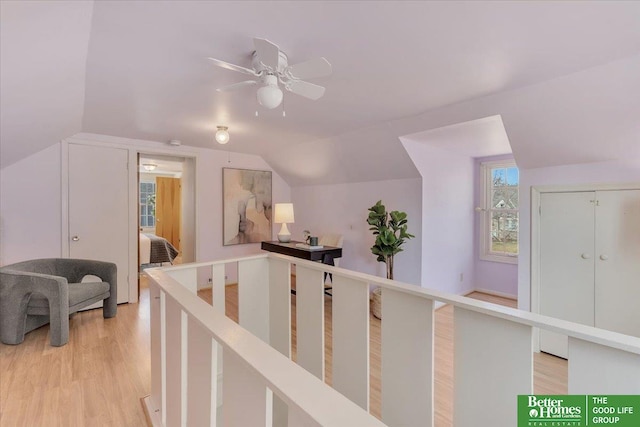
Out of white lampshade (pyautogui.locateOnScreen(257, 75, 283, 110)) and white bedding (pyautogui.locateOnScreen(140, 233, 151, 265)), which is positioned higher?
white lampshade (pyautogui.locateOnScreen(257, 75, 283, 110))

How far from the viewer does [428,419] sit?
1399 mm

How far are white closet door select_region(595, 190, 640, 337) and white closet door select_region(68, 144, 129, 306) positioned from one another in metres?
5.28

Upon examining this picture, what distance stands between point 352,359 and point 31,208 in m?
4.08

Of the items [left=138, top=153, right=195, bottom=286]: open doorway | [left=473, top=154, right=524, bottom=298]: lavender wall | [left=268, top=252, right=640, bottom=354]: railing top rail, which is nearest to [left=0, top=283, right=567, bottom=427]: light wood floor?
[left=268, top=252, right=640, bottom=354]: railing top rail

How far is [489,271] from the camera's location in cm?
471

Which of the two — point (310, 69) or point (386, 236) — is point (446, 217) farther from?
point (310, 69)

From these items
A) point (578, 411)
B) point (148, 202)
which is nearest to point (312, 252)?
point (578, 411)

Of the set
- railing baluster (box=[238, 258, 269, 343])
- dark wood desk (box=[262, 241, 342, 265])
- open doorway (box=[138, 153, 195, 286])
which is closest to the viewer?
railing baluster (box=[238, 258, 269, 343])

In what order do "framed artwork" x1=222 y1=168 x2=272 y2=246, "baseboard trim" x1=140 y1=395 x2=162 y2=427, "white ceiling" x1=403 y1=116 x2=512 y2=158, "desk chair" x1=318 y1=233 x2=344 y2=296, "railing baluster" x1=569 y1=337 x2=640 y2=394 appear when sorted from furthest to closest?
"framed artwork" x1=222 y1=168 x2=272 y2=246
"desk chair" x1=318 y1=233 x2=344 y2=296
"white ceiling" x1=403 y1=116 x2=512 y2=158
"baseboard trim" x1=140 y1=395 x2=162 y2=427
"railing baluster" x1=569 y1=337 x2=640 y2=394

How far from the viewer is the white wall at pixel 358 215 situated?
395 cm

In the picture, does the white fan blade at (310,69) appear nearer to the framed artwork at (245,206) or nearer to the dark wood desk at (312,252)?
the dark wood desk at (312,252)

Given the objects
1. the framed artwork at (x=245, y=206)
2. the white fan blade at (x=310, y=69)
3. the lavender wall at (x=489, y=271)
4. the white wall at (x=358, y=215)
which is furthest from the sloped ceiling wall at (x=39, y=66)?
the lavender wall at (x=489, y=271)

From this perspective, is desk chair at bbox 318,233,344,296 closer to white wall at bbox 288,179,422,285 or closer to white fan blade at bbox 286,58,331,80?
white wall at bbox 288,179,422,285

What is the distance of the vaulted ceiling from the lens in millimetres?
1483
